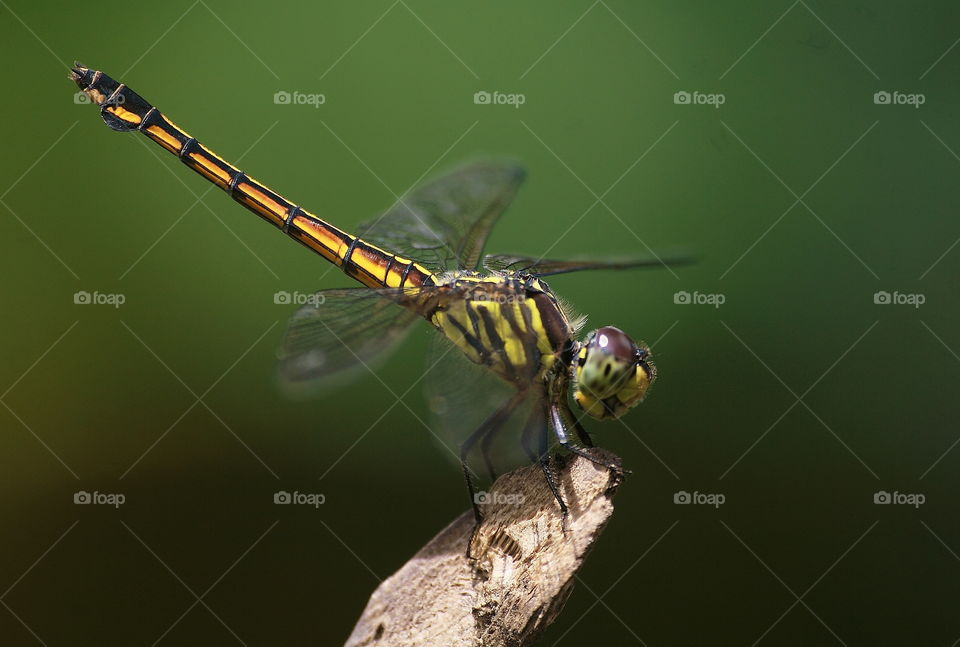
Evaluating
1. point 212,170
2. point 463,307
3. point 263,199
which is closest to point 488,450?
point 463,307

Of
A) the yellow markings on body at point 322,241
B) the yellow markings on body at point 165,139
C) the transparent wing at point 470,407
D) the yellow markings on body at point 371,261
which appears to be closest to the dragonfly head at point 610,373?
the transparent wing at point 470,407

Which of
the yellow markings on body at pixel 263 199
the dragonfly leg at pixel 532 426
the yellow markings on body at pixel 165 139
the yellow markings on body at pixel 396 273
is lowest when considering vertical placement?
the dragonfly leg at pixel 532 426

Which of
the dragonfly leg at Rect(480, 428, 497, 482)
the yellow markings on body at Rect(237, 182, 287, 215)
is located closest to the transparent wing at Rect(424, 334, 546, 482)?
the dragonfly leg at Rect(480, 428, 497, 482)

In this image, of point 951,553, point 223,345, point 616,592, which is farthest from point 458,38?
point 951,553

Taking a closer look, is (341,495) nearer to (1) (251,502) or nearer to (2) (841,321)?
(1) (251,502)

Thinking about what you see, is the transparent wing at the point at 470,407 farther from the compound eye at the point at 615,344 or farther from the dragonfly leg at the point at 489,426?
the compound eye at the point at 615,344

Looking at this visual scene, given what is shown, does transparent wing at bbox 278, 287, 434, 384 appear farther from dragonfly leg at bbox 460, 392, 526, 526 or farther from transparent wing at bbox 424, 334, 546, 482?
dragonfly leg at bbox 460, 392, 526, 526

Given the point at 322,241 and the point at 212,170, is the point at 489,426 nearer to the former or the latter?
the point at 322,241

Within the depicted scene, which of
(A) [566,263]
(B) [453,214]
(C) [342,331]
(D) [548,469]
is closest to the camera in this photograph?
(D) [548,469]
